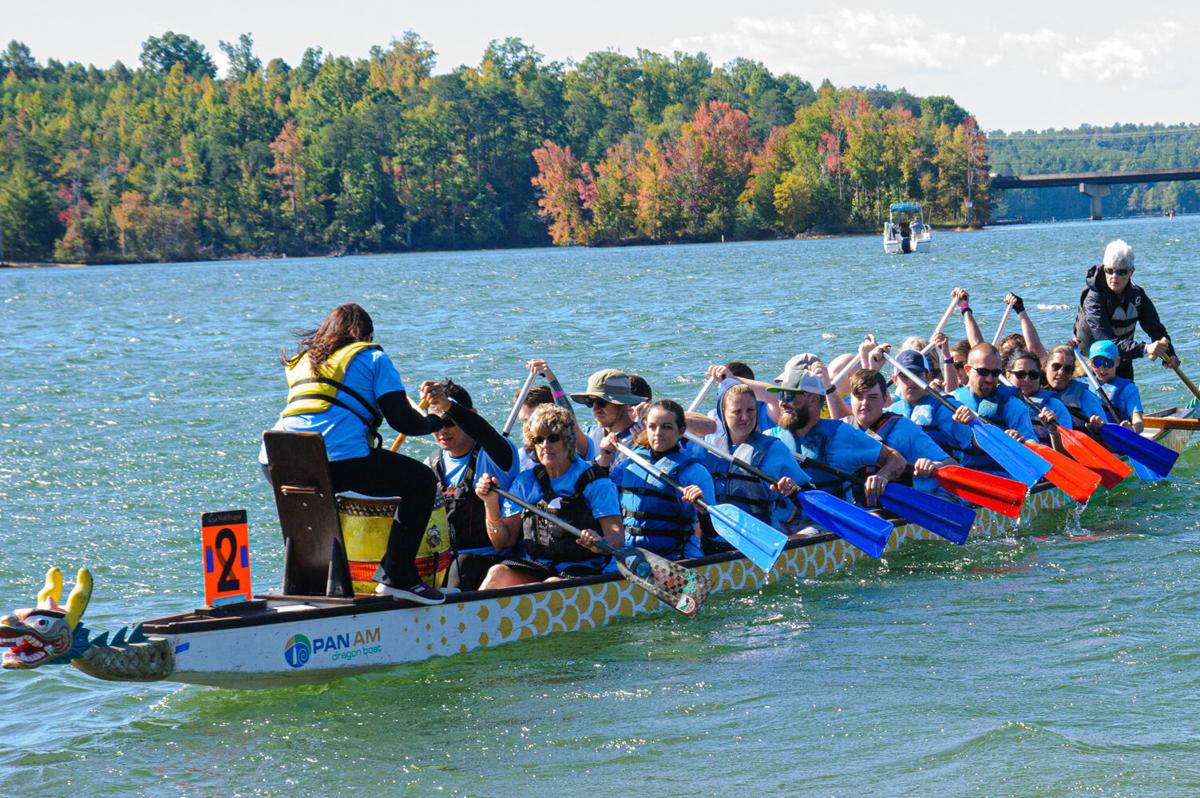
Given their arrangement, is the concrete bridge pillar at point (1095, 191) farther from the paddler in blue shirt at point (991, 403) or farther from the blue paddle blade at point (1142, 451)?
the paddler in blue shirt at point (991, 403)

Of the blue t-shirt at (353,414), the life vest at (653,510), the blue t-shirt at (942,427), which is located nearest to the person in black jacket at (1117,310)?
the blue t-shirt at (942,427)

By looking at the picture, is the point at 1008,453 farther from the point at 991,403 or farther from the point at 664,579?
the point at 664,579

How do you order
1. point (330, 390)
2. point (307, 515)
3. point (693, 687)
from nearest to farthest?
1. point (330, 390)
2. point (307, 515)
3. point (693, 687)

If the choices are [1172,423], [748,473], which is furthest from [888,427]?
[1172,423]

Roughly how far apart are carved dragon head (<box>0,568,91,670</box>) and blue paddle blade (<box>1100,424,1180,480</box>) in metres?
9.24

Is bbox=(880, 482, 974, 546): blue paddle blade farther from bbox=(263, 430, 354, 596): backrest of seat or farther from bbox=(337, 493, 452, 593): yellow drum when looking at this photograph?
bbox=(263, 430, 354, 596): backrest of seat

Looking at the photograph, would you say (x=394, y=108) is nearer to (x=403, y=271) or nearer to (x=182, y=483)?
(x=403, y=271)

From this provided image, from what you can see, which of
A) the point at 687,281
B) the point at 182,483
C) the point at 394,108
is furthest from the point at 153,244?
the point at 182,483

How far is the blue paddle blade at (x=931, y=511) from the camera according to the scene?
10.6 m

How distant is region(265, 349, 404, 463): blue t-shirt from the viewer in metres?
7.41

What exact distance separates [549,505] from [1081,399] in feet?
20.5

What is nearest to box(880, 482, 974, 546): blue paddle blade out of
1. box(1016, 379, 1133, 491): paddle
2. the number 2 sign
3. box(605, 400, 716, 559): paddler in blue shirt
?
box(605, 400, 716, 559): paddler in blue shirt

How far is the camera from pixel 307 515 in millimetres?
7758

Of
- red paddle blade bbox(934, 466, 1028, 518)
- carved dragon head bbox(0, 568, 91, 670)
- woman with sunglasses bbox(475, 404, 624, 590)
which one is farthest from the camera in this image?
red paddle blade bbox(934, 466, 1028, 518)
